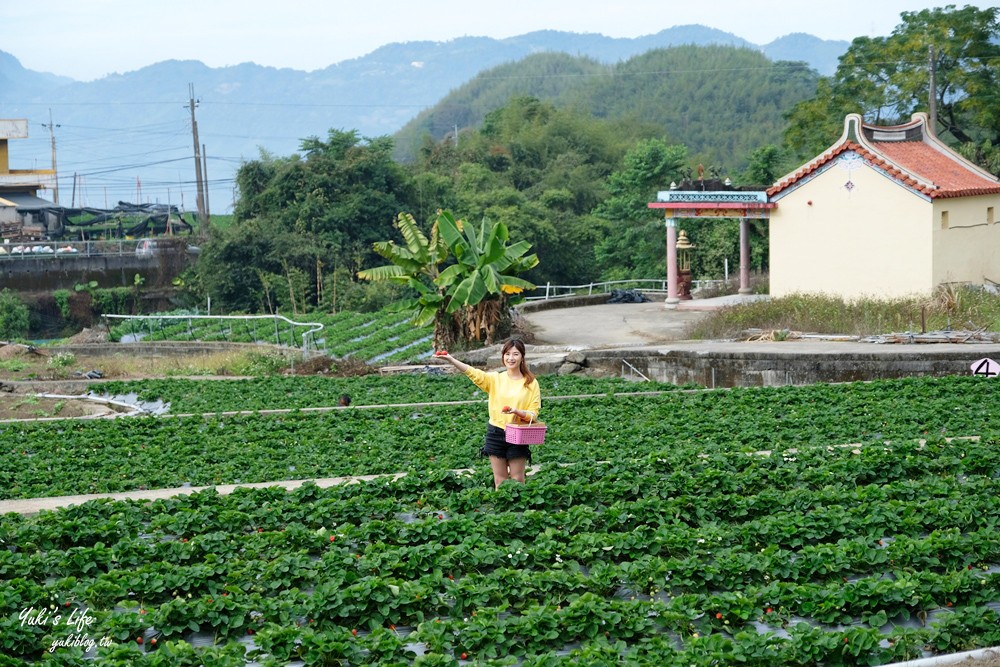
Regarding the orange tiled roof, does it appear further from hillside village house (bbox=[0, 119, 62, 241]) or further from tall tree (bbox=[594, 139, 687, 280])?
hillside village house (bbox=[0, 119, 62, 241])

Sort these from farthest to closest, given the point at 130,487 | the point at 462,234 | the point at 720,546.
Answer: the point at 462,234, the point at 130,487, the point at 720,546

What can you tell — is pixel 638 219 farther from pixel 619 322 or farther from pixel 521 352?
pixel 521 352

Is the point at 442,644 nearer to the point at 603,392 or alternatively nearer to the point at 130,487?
the point at 130,487

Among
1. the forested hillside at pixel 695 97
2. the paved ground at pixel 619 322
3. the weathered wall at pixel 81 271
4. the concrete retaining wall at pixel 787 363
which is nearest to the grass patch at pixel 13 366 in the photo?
the paved ground at pixel 619 322

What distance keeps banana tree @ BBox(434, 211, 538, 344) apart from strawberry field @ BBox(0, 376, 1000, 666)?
13817 mm

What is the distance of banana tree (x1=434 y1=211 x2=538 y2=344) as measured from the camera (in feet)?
92.2

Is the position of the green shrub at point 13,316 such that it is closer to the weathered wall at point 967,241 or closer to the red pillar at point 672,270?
the red pillar at point 672,270

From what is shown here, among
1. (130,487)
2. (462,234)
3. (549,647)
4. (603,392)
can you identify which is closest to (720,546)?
(549,647)

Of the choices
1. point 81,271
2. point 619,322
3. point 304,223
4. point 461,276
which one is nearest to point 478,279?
point 461,276

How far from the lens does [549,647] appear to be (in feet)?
26.1

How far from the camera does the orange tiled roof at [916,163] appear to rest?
2791cm

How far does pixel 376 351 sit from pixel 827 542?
71.7 feet

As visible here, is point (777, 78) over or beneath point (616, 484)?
over

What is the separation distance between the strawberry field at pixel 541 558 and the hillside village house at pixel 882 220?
563 inches
